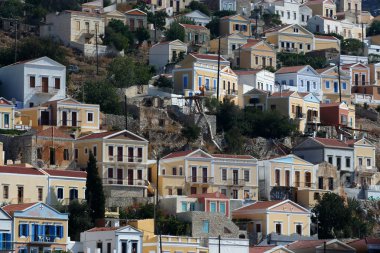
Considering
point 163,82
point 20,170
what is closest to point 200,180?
point 20,170

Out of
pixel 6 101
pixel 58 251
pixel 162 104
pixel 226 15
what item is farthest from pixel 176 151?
pixel 226 15

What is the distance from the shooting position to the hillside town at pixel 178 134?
85.0 metres

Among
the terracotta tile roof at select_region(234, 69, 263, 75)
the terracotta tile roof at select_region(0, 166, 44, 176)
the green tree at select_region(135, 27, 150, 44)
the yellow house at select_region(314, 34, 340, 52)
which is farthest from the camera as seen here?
the yellow house at select_region(314, 34, 340, 52)

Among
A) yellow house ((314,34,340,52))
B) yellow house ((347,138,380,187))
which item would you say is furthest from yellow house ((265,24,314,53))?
yellow house ((347,138,380,187))

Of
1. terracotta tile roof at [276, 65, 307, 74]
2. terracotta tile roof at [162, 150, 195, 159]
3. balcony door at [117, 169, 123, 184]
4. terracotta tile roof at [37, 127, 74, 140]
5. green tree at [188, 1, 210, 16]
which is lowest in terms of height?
balcony door at [117, 169, 123, 184]

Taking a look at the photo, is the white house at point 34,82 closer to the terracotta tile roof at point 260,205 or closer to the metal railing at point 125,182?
the metal railing at point 125,182

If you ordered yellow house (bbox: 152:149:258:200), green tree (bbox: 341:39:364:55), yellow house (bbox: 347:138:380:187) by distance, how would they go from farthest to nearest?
green tree (bbox: 341:39:364:55)
yellow house (bbox: 347:138:380:187)
yellow house (bbox: 152:149:258:200)

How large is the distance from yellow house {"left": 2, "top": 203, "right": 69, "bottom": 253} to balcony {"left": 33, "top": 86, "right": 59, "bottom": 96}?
21.2m

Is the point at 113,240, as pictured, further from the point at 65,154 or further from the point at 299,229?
the point at 299,229

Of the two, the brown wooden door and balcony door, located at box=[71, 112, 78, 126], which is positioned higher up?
the brown wooden door

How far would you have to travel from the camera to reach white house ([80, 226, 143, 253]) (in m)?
79.8

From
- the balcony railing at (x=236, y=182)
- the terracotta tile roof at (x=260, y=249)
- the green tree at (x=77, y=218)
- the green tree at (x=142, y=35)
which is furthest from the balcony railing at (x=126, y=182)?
the green tree at (x=142, y=35)

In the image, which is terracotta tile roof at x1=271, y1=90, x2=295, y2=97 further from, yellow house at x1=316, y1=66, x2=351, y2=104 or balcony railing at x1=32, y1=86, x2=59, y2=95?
balcony railing at x1=32, y1=86, x2=59, y2=95

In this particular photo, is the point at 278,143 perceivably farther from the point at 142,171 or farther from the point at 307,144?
the point at 142,171
